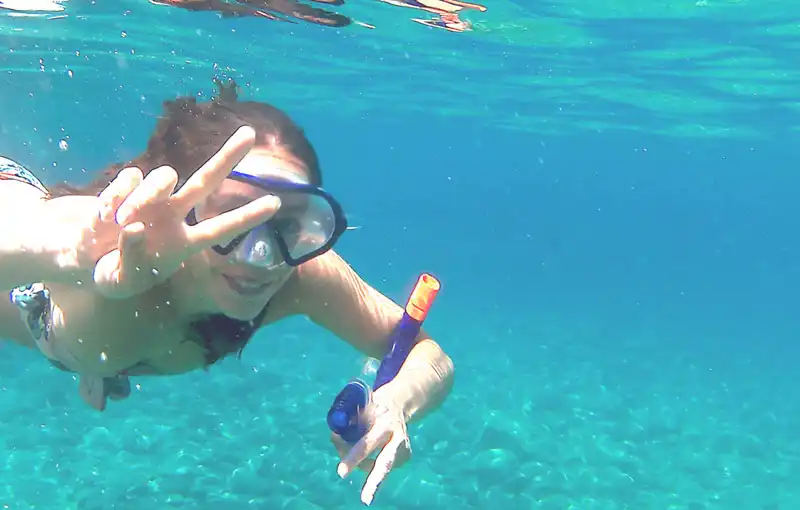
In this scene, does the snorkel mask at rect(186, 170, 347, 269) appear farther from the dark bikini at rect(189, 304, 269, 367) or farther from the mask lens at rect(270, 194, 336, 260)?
the dark bikini at rect(189, 304, 269, 367)

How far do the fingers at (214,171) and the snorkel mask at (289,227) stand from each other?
3.09 ft

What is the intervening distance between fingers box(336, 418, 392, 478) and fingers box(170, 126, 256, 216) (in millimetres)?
1302

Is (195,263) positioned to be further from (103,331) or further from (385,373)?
(385,373)

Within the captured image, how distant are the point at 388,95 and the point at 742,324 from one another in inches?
843

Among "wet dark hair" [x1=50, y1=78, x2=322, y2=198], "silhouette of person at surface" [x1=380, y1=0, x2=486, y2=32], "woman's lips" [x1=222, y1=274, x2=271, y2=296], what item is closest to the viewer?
"woman's lips" [x1=222, y1=274, x2=271, y2=296]

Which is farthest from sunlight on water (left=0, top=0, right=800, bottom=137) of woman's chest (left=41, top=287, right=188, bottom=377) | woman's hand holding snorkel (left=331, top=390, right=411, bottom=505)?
woman's hand holding snorkel (left=331, top=390, right=411, bottom=505)

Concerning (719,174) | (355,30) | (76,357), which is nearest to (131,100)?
(355,30)

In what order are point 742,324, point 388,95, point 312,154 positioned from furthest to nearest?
point 742,324, point 388,95, point 312,154

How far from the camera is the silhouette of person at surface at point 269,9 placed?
13125mm

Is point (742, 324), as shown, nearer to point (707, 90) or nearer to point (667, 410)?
point (707, 90)

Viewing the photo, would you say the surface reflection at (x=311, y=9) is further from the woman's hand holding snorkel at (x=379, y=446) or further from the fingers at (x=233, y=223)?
the fingers at (x=233, y=223)

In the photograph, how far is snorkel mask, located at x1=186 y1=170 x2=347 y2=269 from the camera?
2904 mm

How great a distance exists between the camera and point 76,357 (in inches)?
144

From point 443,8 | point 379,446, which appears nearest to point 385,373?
point 379,446
